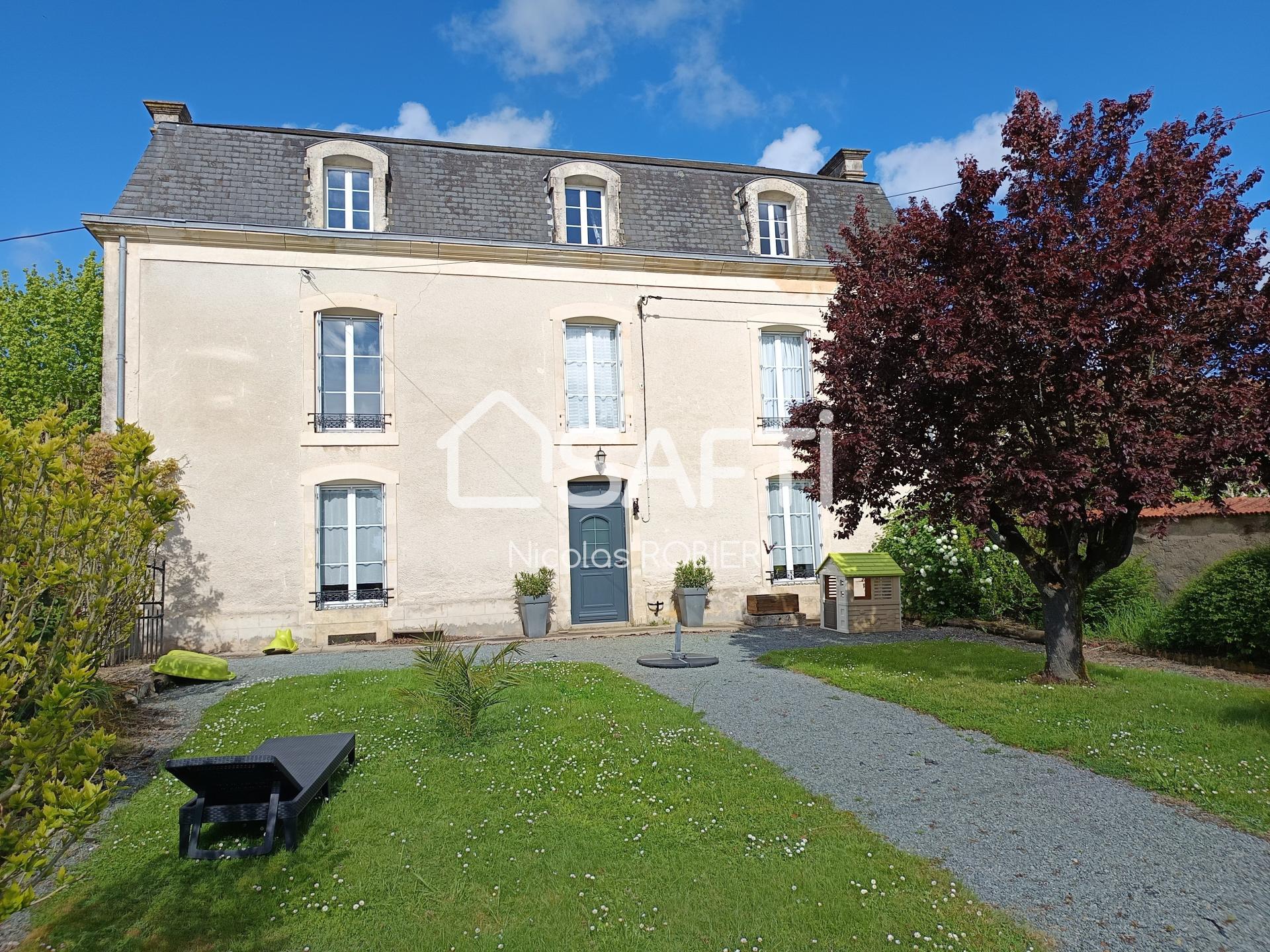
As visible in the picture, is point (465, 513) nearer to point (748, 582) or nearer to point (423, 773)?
point (748, 582)

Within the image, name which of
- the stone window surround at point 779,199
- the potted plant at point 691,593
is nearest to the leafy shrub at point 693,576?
the potted plant at point 691,593

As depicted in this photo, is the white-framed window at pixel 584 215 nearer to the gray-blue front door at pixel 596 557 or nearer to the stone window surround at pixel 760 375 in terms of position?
the stone window surround at pixel 760 375

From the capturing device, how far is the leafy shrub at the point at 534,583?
12328 mm

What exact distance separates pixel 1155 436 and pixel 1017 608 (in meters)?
5.92

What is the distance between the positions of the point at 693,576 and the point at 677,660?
12.4ft

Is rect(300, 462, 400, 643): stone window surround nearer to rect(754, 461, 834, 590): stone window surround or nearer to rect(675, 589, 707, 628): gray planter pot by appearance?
rect(675, 589, 707, 628): gray planter pot

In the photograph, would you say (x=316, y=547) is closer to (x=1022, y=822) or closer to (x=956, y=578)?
(x=956, y=578)

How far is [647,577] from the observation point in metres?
13.3

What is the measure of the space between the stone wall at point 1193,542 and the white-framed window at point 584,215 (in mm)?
9163

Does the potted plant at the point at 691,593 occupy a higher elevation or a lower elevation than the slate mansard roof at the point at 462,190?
lower

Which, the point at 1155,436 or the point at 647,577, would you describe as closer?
the point at 1155,436

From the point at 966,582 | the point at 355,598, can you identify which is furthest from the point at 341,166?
the point at 966,582

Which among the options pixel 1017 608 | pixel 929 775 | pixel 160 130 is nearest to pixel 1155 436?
pixel 929 775

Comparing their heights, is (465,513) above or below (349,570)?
above
